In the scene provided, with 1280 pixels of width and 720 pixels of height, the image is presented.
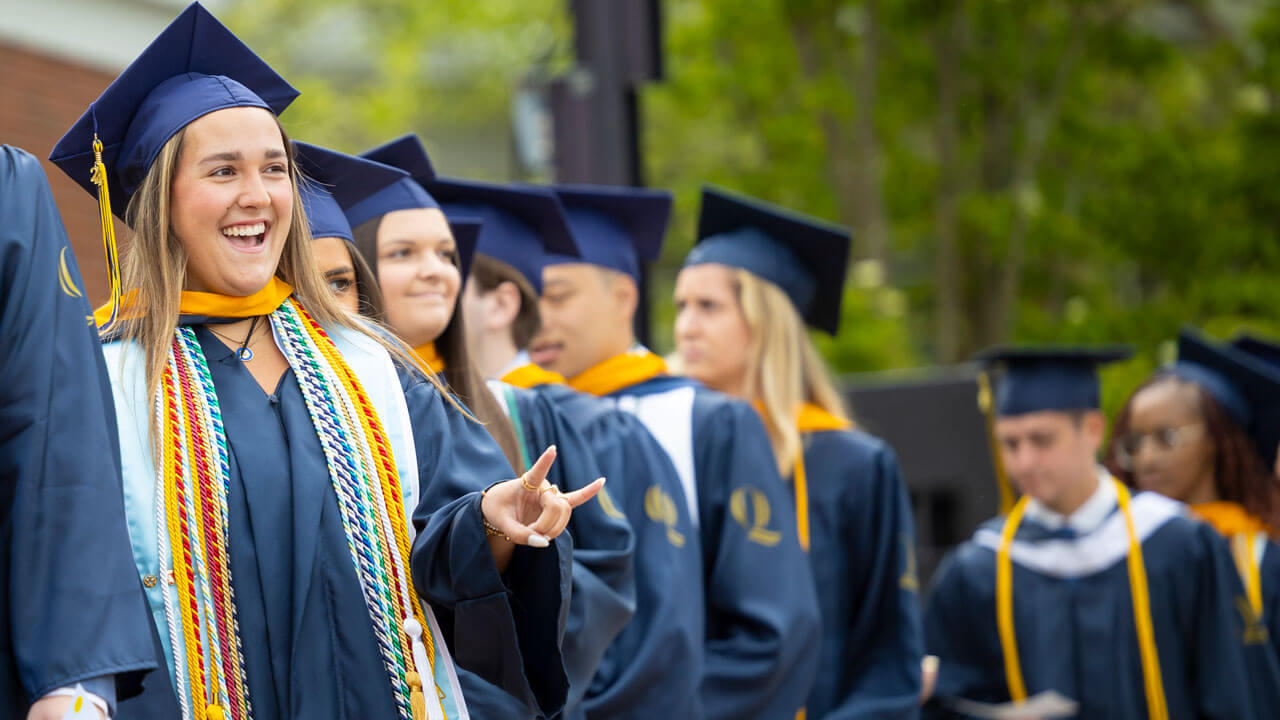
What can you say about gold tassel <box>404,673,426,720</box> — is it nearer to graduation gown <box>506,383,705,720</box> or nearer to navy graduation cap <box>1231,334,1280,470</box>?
graduation gown <box>506,383,705,720</box>

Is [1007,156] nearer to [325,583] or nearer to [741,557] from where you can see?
[741,557]

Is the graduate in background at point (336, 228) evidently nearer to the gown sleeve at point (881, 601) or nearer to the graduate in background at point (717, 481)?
the graduate in background at point (717, 481)

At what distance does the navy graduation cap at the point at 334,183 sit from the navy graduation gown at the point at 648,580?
0.66 meters

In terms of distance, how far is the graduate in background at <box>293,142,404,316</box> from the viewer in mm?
3081

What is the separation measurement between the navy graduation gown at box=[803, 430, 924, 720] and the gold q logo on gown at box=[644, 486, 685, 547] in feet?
3.46

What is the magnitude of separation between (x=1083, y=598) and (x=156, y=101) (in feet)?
12.8

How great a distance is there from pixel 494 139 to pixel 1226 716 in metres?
24.8

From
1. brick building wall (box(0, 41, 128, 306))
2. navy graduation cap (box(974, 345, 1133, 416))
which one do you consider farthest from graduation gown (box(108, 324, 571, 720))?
brick building wall (box(0, 41, 128, 306))

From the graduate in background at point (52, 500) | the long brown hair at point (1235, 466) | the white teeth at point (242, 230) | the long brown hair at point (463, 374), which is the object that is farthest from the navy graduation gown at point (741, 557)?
the long brown hair at point (1235, 466)

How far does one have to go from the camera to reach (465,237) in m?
3.83

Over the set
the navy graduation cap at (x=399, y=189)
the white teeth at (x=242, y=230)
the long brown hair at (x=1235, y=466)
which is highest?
the navy graduation cap at (x=399, y=189)

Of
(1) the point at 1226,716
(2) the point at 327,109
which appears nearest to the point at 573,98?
(1) the point at 1226,716

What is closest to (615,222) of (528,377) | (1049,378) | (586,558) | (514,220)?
(514,220)

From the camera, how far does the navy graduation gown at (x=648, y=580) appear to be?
3.54 m
